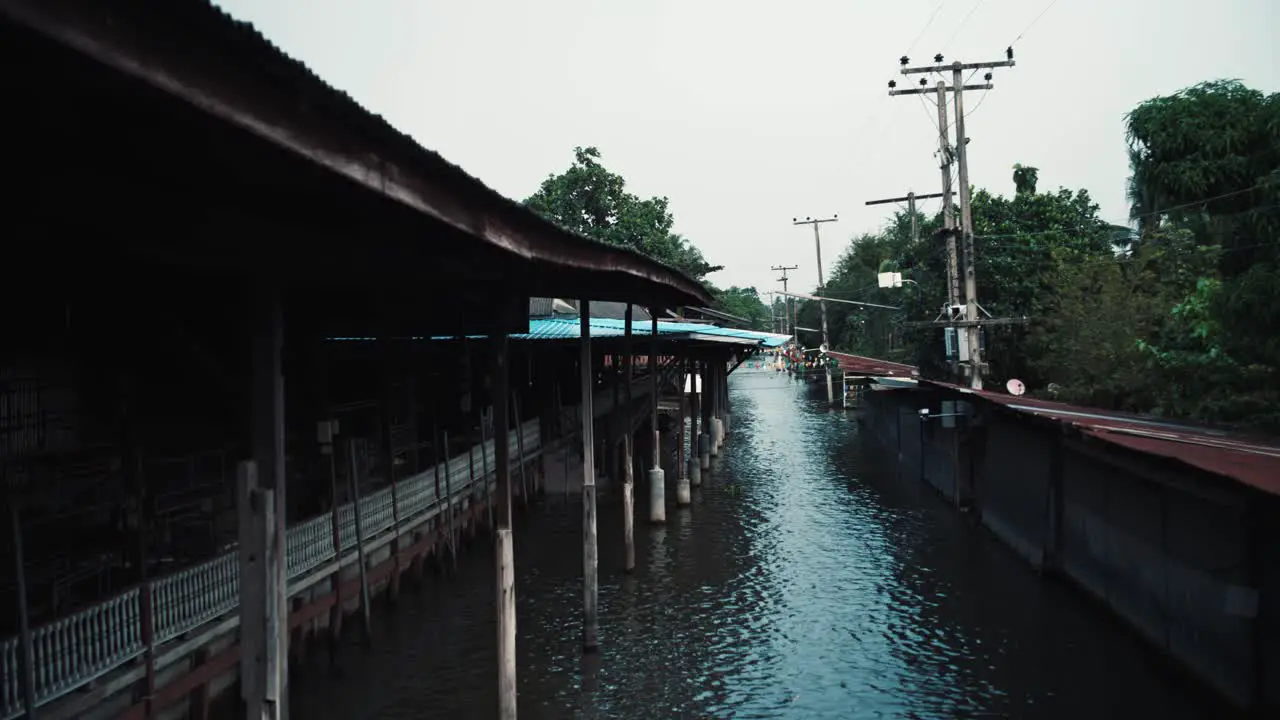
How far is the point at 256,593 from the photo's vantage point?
5.39m

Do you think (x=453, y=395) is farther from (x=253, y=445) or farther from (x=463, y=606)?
(x=253, y=445)

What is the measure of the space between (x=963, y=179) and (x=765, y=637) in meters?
16.4

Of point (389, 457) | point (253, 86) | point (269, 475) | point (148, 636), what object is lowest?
point (148, 636)

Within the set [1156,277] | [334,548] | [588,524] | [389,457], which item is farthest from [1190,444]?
[1156,277]

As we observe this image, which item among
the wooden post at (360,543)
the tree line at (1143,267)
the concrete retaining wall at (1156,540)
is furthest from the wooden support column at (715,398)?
the wooden post at (360,543)

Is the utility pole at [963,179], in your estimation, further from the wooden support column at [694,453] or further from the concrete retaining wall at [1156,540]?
the wooden support column at [694,453]

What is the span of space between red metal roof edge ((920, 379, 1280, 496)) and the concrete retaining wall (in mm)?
189

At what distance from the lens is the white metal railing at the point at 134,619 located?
7.00 m

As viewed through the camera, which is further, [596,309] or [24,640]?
[596,309]

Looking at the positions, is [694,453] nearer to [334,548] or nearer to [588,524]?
[588,524]

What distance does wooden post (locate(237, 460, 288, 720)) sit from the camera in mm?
5375

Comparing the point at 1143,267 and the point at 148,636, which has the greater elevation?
the point at 1143,267

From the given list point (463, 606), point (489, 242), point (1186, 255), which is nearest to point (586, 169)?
point (1186, 255)

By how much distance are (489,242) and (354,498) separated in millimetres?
8352
